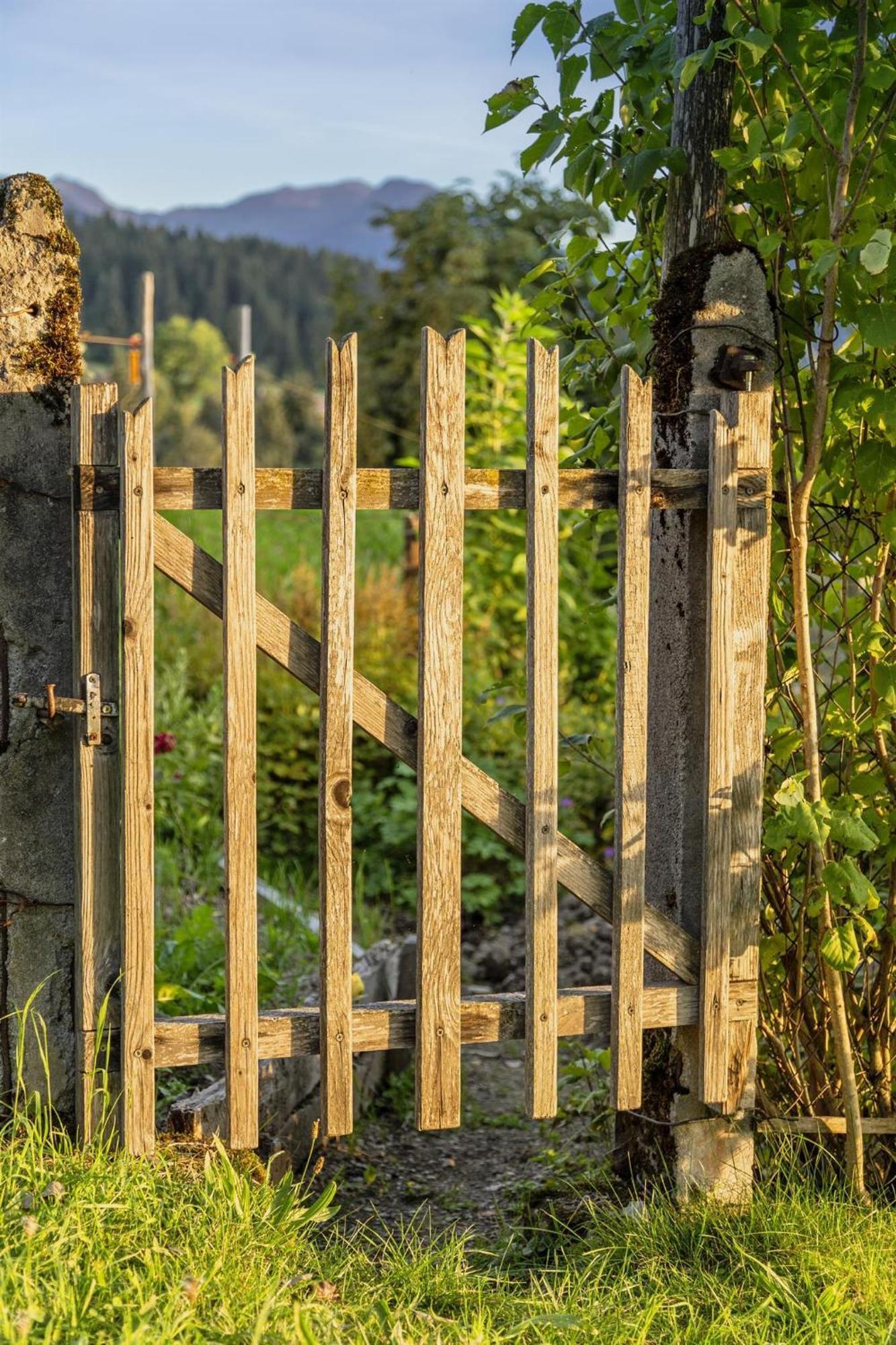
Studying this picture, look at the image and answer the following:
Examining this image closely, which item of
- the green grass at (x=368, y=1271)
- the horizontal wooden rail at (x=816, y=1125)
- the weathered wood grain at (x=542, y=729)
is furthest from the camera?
the horizontal wooden rail at (x=816, y=1125)

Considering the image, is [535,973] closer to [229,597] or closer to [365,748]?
[229,597]

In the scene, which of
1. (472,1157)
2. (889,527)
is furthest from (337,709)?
(472,1157)

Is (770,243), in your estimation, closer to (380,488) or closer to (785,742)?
(380,488)

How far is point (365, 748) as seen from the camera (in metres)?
6.40

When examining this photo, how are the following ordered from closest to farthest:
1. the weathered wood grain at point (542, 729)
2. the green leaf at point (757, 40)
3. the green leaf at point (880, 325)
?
the green leaf at point (757, 40) < the green leaf at point (880, 325) < the weathered wood grain at point (542, 729)

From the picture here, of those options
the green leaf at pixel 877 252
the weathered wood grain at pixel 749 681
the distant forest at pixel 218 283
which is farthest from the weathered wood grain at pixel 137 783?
the distant forest at pixel 218 283

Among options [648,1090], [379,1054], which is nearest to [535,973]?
[648,1090]

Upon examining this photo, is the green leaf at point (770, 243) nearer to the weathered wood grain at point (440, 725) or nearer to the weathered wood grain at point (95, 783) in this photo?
the weathered wood grain at point (440, 725)

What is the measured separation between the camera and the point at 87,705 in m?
2.63

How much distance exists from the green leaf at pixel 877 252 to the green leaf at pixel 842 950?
52.4 inches

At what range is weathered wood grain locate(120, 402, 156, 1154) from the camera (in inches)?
101

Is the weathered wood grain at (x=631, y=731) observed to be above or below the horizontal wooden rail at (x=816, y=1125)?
above

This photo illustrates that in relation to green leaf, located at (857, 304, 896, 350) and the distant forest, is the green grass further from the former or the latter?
the distant forest

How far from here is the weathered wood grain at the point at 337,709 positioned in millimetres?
2594
